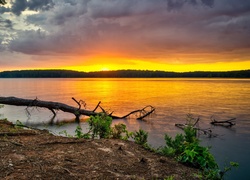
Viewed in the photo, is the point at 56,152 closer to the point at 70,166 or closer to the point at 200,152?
the point at 70,166

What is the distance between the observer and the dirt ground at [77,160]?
20.6 ft

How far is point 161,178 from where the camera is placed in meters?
7.03

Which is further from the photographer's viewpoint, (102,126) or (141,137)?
(102,126)

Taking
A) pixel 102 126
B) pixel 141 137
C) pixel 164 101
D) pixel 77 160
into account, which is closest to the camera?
pixel 77 160

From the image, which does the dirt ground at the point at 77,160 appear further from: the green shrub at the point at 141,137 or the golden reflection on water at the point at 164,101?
the golden reflection on water at the point at 164,101

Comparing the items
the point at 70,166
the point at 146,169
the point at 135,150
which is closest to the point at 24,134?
the point at 70,166

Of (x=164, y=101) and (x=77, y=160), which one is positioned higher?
(x=77, y=160)

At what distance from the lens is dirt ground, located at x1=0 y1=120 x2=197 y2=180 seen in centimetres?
629

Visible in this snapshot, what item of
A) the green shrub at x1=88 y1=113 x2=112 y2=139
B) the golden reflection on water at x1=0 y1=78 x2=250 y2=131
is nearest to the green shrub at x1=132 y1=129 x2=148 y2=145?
the green shrub at x1=88 y1=113 x2=112 y2=139

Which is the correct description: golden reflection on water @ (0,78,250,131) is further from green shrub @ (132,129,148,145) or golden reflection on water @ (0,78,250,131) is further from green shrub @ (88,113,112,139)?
green shrub @ (132,129,148,145)

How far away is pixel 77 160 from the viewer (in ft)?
24.1

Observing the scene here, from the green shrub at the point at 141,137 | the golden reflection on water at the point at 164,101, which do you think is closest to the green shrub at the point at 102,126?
the green shrub at the point at 141,137

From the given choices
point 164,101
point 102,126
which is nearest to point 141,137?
point 102,126

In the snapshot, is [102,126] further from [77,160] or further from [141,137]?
[77,160]
